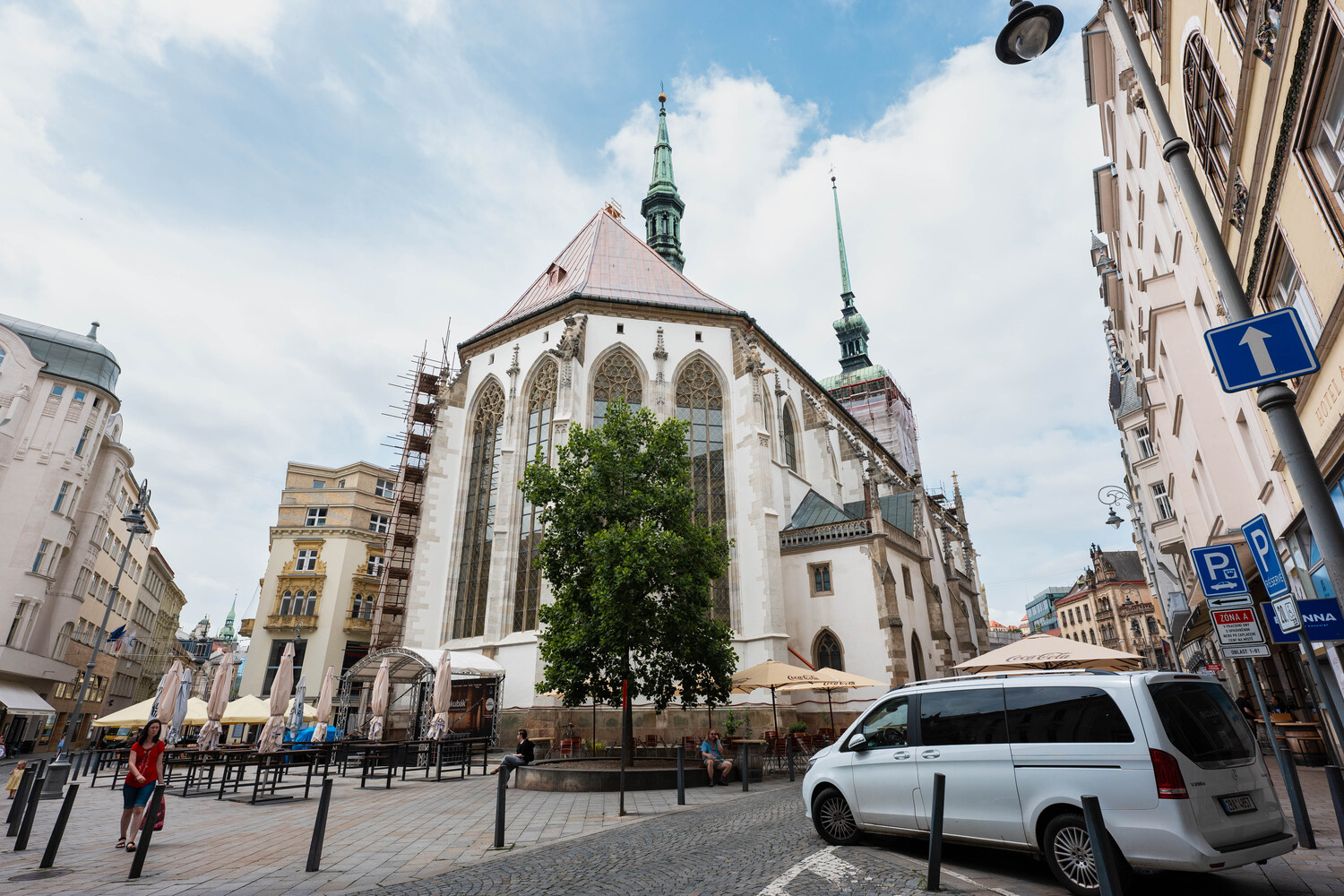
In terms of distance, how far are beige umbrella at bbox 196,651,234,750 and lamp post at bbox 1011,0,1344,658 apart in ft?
66.9

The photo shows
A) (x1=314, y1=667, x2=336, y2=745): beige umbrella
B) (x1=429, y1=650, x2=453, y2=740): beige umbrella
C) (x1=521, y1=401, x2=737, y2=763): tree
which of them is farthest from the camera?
(x1=314, y1=667, x2=336, y2=745): beige umbrella

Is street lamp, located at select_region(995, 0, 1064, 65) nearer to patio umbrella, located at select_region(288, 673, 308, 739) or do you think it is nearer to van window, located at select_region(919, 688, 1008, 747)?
van window, located at select_region(919, 688, 1008, 747)

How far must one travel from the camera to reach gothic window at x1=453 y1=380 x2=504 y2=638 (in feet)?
85.0

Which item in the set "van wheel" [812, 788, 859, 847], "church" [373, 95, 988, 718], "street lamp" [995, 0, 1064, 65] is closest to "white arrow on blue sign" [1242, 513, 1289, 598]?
"van wheel" [812, 788, 859, 847]

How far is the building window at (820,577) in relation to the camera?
25.5 m

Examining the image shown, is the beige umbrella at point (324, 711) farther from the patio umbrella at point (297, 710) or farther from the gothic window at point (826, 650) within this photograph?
the gothic window at point (826, 650)

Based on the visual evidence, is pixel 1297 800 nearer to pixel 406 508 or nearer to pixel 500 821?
pixel 500 821

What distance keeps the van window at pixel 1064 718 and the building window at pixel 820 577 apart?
19777 mm

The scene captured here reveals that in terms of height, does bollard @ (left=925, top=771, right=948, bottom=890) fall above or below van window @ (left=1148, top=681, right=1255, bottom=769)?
below

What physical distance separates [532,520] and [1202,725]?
2180cm

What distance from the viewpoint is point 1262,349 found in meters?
4.09

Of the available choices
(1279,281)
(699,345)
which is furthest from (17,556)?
(1279,281)

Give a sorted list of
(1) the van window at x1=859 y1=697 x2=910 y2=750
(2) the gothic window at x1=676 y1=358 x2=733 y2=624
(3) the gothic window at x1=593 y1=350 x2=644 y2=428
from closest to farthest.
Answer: (1) the van window at x1=859 y1=697 x2=910 y2=750 → (2) the gothic window at x1=676 y1=358 x2=733 y2=624 → (3) the gothic window at x1=593 y1=350 x2=644 y2=428

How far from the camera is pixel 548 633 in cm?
1593
